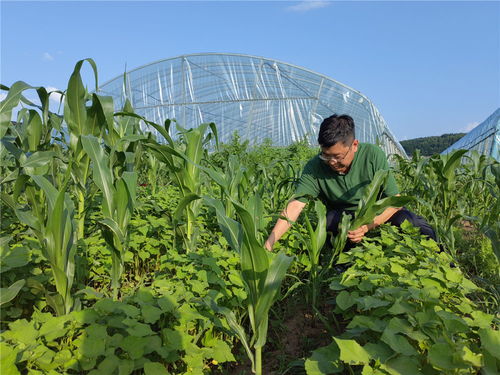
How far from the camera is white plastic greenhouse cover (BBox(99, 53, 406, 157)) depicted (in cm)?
1672

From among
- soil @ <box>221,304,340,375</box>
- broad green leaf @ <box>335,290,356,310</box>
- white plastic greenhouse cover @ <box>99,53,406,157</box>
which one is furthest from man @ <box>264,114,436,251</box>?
white plastic greenhouse cover @ <box>99,53,406,157</box>

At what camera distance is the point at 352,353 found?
1.05 m

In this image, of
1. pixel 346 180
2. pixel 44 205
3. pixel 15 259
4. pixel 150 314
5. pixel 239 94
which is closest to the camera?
pixel 150 314

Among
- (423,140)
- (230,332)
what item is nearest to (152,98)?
(230,332)

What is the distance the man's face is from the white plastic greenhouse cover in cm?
1447

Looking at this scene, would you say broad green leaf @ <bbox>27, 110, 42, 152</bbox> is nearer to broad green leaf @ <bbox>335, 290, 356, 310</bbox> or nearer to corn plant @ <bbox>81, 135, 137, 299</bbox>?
corn plant @ <bbox>81, 135, 137, 299</bbox>

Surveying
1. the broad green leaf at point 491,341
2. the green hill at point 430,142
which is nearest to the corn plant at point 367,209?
the broad green leaf at point 491,341

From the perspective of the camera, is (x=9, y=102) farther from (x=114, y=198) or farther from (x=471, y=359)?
(x=471, y=359)

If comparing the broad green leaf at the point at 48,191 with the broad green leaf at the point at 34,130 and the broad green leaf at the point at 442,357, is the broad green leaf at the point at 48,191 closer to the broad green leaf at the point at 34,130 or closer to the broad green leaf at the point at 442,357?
the broad green leaf at the point at 34,130

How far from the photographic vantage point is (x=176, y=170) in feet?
7.01

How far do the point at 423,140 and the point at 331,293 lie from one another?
7000 centimetres

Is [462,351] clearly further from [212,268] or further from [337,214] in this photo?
[337,214]

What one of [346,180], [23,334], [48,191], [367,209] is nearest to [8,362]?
[23,334]

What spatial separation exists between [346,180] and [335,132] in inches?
20.5
